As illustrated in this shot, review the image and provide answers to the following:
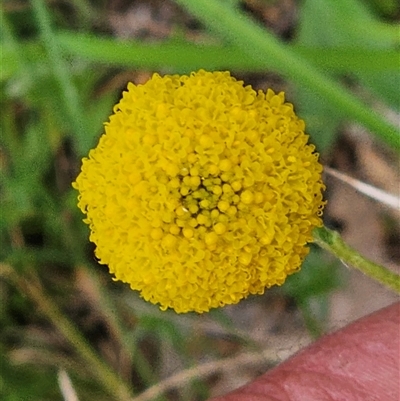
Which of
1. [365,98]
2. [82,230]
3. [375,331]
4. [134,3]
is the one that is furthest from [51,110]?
[375,331]

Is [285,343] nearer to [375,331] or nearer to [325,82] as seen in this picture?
[375,331]

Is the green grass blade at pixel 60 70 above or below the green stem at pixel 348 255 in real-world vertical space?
below

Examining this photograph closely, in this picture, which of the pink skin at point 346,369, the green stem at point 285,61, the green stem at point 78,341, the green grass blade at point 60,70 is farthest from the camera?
the green stem at point 78,341

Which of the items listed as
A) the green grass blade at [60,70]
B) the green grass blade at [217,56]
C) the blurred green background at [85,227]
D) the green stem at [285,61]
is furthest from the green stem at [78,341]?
the green stem at [285,61]

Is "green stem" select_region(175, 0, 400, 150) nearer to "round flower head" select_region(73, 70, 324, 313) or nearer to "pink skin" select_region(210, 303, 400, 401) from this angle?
"round flower head" select_region(73, 70, 324, 313)

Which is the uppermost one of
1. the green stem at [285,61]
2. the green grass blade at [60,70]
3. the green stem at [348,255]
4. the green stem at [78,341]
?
the green stem at [285,61]

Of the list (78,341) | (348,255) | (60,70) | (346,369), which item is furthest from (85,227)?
(348,255)

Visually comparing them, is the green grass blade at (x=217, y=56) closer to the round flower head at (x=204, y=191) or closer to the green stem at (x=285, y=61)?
the green stem at (x=285, y=61)

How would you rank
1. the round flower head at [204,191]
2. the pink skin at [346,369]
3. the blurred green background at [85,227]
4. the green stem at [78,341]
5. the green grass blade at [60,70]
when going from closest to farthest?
1. the round flower head at [204,191]
2. the pink skin at [346,369]
3. the green grass blade at [60,70]
4. the blurred green background at [85,227]
5. the green stem at [78,341]
